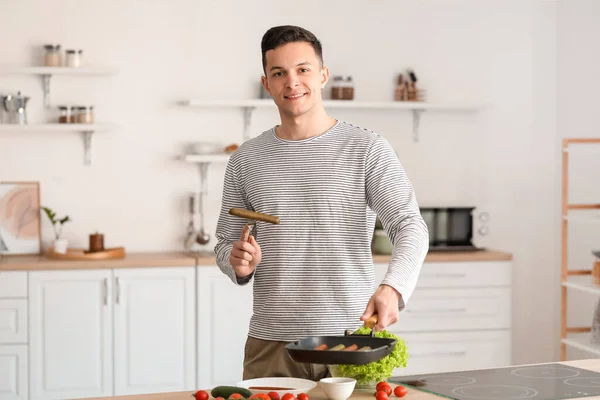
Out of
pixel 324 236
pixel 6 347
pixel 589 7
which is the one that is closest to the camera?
pixel 324 236

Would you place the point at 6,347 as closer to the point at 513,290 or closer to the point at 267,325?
the point at 267,325

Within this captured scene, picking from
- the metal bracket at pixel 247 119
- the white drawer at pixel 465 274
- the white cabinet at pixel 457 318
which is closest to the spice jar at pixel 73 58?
the metal bracket at pixel 247 119

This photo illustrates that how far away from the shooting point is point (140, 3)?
499cm

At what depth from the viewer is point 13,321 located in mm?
4422

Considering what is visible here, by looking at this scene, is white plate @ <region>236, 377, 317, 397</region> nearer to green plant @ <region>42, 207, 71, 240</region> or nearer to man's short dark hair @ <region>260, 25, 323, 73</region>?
man's short dark hair @ <region>260, 25, 323, 73</region>

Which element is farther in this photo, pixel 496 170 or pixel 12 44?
pixel 496 170

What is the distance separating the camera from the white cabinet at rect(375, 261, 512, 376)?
4812 mm

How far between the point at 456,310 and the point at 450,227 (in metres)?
0.49

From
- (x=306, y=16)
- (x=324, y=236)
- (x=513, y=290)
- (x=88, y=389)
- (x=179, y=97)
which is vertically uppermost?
(x=306, y=16)

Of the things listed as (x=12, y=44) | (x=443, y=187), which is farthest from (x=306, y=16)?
(x=12, y=44)

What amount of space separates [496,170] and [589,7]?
1.08 metres

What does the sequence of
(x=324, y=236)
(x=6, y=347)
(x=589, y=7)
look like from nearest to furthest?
(x=324, y=236)
(x=6, y=347)
(x=589, y=7)

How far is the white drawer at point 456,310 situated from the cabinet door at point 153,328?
109cm

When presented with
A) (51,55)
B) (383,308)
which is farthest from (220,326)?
(383,308)
